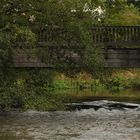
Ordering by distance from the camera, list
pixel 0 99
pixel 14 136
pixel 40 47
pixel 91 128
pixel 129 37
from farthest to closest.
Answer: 1. pixel 129 37
2. pixel 40 47
3. pixel 0 99
4. pixel 91 128
5. pixel 14 136

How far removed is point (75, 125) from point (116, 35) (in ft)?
39.7

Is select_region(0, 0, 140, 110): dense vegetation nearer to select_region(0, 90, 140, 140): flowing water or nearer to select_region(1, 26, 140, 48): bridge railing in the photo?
select_region(1, 26, 140, 48): bridge railing

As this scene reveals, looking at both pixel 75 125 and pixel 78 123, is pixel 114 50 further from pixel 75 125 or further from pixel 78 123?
pixel 75 125

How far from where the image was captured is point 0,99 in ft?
97.6

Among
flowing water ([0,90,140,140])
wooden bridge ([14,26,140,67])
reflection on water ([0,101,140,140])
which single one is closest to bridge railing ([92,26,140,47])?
wooden bridge ([14,26,140,67])

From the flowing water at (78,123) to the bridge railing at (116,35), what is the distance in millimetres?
4004

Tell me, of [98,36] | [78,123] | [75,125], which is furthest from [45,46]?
[98,36]

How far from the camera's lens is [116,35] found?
125 ft

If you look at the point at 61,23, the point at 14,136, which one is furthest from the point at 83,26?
the point at 14,136

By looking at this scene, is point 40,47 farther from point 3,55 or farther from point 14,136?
point 14,136

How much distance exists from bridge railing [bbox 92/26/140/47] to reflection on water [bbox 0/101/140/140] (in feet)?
14.9

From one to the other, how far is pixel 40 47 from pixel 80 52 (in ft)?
7.10

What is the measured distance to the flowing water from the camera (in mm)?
23906

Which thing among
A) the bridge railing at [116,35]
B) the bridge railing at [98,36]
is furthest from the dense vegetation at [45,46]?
the bridge railing at [116,35]
